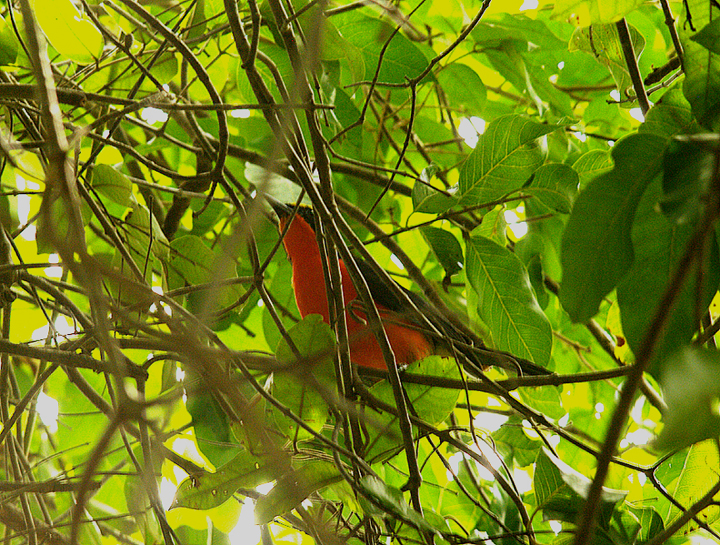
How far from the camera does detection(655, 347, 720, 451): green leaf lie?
1.70 feet

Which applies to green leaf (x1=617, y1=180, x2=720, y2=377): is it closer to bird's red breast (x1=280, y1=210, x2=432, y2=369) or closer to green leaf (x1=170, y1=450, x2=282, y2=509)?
green leaf (x1=170, y1=450, x2=282, y2=509)

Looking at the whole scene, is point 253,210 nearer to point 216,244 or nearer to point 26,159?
point 26,159

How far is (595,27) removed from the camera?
1.62 meters

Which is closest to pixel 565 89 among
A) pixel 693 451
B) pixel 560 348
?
pixel 560 348

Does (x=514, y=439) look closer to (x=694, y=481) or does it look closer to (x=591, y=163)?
(x=694, y=481)

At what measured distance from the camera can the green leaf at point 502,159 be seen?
4.83 ft

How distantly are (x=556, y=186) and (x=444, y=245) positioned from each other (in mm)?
381

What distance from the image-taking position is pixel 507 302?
1.65 meters

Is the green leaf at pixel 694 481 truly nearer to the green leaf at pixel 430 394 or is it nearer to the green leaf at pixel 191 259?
the green leaf at pixel 430 394

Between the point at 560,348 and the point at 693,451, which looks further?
the point at 560,348

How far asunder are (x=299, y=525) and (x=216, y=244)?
4.18 ft

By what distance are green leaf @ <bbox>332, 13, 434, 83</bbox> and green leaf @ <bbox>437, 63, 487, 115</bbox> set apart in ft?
1.16

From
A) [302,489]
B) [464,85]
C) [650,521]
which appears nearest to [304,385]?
[302,489]

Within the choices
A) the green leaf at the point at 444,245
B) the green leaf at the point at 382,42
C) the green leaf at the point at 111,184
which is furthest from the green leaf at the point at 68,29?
the green leaf at the point at 444,245
